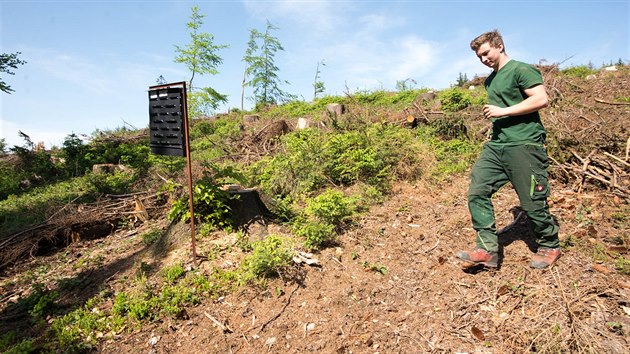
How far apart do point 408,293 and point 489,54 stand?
2.32 meters

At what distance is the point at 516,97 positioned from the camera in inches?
118

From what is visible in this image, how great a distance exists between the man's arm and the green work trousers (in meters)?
0.32

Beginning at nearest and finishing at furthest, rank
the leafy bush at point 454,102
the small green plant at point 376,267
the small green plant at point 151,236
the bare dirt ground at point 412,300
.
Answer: the bare dirt ground at point 412,300, the small green plant at point 376,267, the small green plant at point 151,236, the leafy bush at point 454,102

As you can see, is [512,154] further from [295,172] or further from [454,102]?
[454,102]

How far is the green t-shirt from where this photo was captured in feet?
9.55

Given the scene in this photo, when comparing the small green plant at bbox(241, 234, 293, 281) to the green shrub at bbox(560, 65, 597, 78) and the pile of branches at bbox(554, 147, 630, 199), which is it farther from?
the green shrub at bbox(560, 65, 597, 78)

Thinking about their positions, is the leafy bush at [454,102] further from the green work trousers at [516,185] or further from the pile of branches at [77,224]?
the pile of branches at [77,224]

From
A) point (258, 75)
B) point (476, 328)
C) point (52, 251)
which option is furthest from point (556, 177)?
point (258, 75)

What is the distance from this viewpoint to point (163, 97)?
156 inches

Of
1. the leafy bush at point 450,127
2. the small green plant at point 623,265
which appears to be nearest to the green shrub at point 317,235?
the small green plant at point 623,265

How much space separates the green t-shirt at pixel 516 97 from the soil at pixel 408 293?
1230 millimetres

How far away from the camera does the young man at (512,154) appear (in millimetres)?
2939

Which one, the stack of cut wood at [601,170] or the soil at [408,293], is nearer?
the soil at [408,293]

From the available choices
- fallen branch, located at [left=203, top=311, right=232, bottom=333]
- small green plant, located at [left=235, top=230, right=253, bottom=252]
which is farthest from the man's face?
fallen branch, located at [left=203, top=311, right=232, bottom=333]
